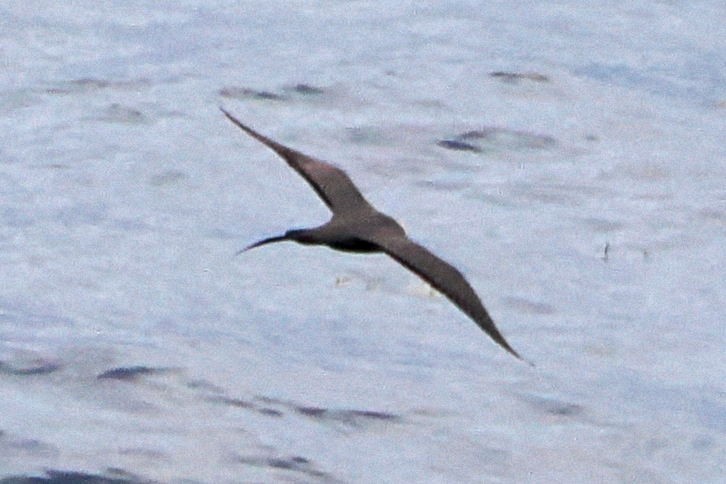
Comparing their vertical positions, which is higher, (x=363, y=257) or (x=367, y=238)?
(x=367, y=238)

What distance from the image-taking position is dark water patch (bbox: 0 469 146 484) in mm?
8727

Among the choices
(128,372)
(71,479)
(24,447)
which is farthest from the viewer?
(128,372)

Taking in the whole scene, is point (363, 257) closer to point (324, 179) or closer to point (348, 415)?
Answer: point (348, 415)

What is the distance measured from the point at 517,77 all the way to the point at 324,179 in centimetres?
633

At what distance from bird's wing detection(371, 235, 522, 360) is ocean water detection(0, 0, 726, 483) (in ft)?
5.68

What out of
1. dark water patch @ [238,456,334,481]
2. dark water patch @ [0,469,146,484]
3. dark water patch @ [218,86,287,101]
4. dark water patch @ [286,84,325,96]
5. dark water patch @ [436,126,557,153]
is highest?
dark water patch @ [286,84,325,96]

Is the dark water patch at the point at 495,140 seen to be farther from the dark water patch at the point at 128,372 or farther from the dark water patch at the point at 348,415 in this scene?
the dark water patch at the point at 348,415

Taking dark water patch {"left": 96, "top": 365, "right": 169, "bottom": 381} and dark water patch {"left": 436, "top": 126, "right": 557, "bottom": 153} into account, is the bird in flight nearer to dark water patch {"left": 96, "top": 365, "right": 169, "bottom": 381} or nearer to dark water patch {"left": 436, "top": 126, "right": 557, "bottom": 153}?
dark water patch {"left": 96, "top": 365, "right": 169, "bottom": 381}

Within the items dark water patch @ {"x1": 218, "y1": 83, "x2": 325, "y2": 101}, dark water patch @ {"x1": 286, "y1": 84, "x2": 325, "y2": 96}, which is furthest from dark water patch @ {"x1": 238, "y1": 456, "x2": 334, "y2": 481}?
dark water patch @ {"x1": 286, "y1": 84, "x2": 325, "y2": 96}

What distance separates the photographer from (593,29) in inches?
617

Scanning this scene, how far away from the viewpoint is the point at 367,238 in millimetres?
7656

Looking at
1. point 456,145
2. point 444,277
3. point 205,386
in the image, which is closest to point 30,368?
point 205,386

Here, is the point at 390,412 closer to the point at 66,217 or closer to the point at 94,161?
the point at 66,217

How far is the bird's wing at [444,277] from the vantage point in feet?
22.0
